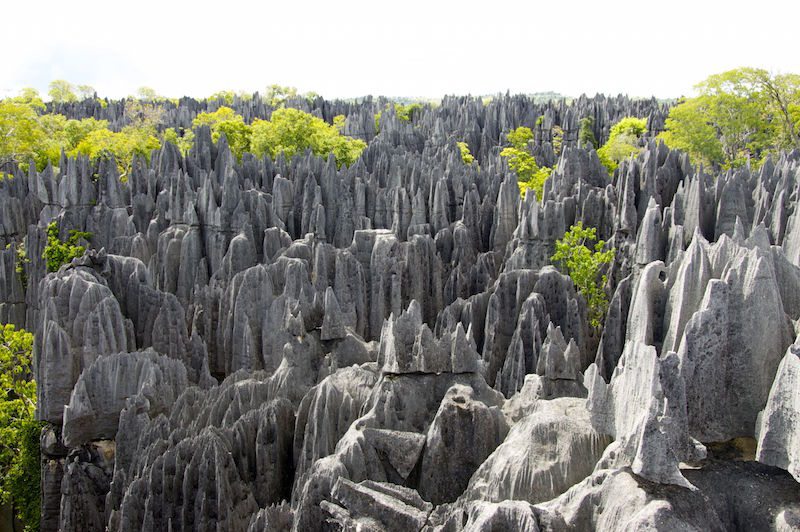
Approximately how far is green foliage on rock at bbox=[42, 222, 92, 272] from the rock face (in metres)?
0.52

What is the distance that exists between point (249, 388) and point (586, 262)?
37.3 feet

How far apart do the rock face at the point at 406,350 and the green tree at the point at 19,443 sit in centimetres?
105

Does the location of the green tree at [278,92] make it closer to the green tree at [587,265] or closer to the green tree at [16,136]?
the green tree at [16,136]

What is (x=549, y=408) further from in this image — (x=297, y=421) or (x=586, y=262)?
(x=586, y=262)

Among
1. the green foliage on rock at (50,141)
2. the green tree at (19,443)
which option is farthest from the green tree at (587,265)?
the green foliage on rock at (50,141)

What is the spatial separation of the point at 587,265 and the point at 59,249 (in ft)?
62.4

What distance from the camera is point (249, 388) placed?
14141 millimetres

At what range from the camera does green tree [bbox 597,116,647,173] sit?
4546 centimetres

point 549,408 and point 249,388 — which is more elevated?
point 549,408

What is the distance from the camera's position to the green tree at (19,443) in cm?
1583

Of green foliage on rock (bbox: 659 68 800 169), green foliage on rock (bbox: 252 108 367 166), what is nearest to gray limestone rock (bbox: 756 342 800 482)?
green foliage on rock (bbox: 252 108 367 166)

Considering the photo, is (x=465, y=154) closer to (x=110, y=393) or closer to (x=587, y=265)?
(x=587, y=265)

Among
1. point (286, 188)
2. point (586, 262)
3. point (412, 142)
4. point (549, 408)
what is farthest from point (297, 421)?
point (412, 142)

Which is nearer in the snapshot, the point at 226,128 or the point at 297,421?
the point at 297,421
